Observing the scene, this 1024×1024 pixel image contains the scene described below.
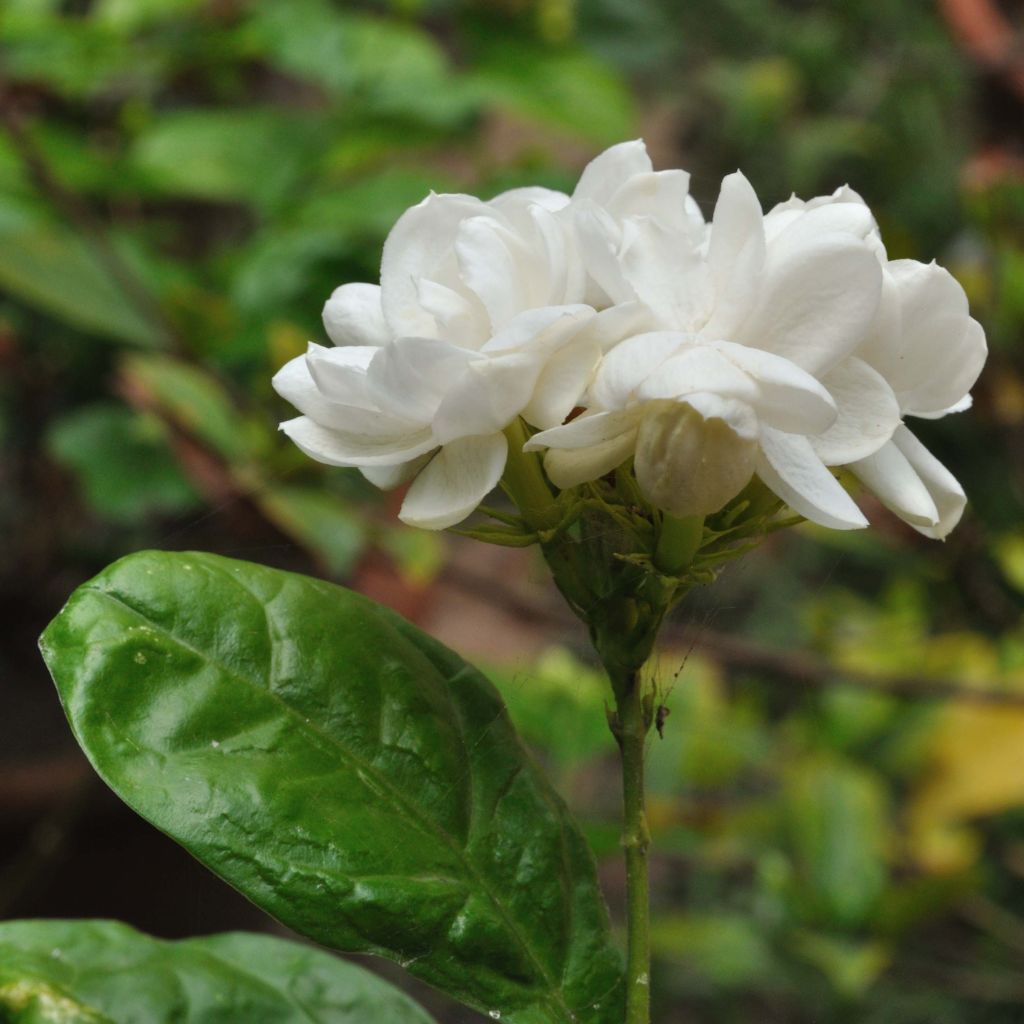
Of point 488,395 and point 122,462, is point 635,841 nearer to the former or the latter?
point 488,395

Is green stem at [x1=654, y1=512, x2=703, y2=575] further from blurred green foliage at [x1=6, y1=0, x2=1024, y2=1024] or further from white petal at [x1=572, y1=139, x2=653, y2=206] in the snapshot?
blurred green foliage at [x1=6, y1=0, x2=1024, y2=1024]

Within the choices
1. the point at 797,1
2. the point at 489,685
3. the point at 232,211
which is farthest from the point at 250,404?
the point at 797,1

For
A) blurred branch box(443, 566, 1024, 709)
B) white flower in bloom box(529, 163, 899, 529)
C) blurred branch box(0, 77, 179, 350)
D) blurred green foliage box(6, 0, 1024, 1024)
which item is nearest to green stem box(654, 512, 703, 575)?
white flower in bloom box(529, 163, 899, 529)

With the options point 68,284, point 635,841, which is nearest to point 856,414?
point 635,841

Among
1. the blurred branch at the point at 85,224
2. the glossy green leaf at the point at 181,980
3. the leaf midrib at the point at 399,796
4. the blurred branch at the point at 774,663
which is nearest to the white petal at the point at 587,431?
the leaf midrib at the point at 399,796

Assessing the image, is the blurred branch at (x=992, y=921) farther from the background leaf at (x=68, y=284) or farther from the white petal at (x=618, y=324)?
the white petal at (x=618, y=324)

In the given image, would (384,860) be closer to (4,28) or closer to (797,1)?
(4,28)
